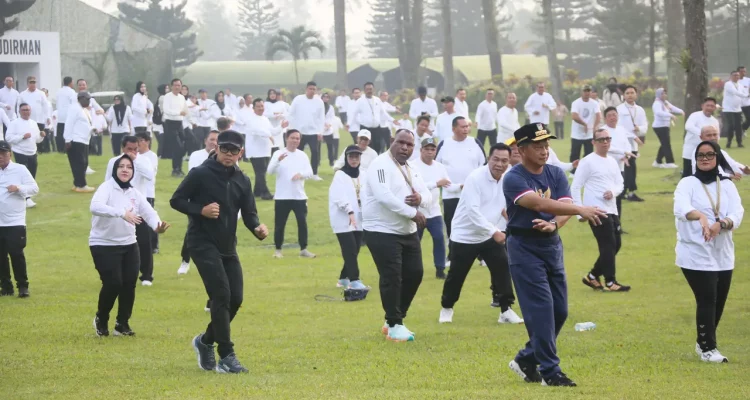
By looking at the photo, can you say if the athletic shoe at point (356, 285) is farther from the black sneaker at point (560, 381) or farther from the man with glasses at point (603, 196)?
the black sneaker at point (560, 381)

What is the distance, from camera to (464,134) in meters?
15.7

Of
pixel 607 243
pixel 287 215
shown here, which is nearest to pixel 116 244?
pixel 607 243

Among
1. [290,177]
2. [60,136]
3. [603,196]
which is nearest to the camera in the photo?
[603,196]

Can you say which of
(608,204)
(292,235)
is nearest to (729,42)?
(292,235)

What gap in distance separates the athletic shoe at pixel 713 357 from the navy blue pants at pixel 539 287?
213 cm

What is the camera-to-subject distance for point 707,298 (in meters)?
9.74

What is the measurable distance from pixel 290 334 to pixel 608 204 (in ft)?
16.5

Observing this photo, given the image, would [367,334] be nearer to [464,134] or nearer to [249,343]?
[249,343]

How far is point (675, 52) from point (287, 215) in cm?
2576

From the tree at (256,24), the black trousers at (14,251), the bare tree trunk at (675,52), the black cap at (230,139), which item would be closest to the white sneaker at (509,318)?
the black cap at (230,139)

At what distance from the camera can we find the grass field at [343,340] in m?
8.45

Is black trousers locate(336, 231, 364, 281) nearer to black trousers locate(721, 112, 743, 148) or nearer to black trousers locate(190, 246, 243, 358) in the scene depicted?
black trousers locate(190, 246, 243, 358)

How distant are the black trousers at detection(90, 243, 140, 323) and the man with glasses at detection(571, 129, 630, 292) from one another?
5880mm

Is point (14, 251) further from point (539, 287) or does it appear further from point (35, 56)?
point (35, 56)
